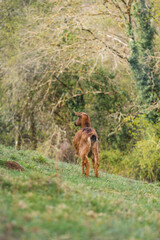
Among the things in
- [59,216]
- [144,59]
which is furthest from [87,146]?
[144,59]

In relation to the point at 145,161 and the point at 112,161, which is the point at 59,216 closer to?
the point at 145,161

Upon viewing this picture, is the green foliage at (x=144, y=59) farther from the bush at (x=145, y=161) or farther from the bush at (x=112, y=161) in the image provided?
the bush at (x=112, y=161)

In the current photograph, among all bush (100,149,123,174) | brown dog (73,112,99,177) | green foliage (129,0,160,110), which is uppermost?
green foliage (129,0,160,110)

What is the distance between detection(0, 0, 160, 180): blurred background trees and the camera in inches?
716

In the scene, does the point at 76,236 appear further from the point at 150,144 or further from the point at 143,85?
the point at 143,85

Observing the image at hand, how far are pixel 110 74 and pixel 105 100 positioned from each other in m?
1.62

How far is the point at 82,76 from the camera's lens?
68.1 ft

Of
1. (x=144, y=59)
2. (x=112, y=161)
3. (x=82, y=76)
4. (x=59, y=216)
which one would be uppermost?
(x=144, y=59)

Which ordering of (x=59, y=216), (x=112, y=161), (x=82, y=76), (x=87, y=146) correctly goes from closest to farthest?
(x=59, y=216) < (x=87, y=146) < (x=112, y=161) < (x=82, y=76)

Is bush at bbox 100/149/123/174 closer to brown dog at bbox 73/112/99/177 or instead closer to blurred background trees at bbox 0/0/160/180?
blurred background trees at bbox 0/0/160/180

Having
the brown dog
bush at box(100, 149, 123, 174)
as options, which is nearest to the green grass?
the brown dog

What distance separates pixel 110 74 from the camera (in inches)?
823

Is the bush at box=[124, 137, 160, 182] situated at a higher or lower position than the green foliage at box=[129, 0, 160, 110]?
lower

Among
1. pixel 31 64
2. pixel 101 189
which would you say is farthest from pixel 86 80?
pixel 101 189
